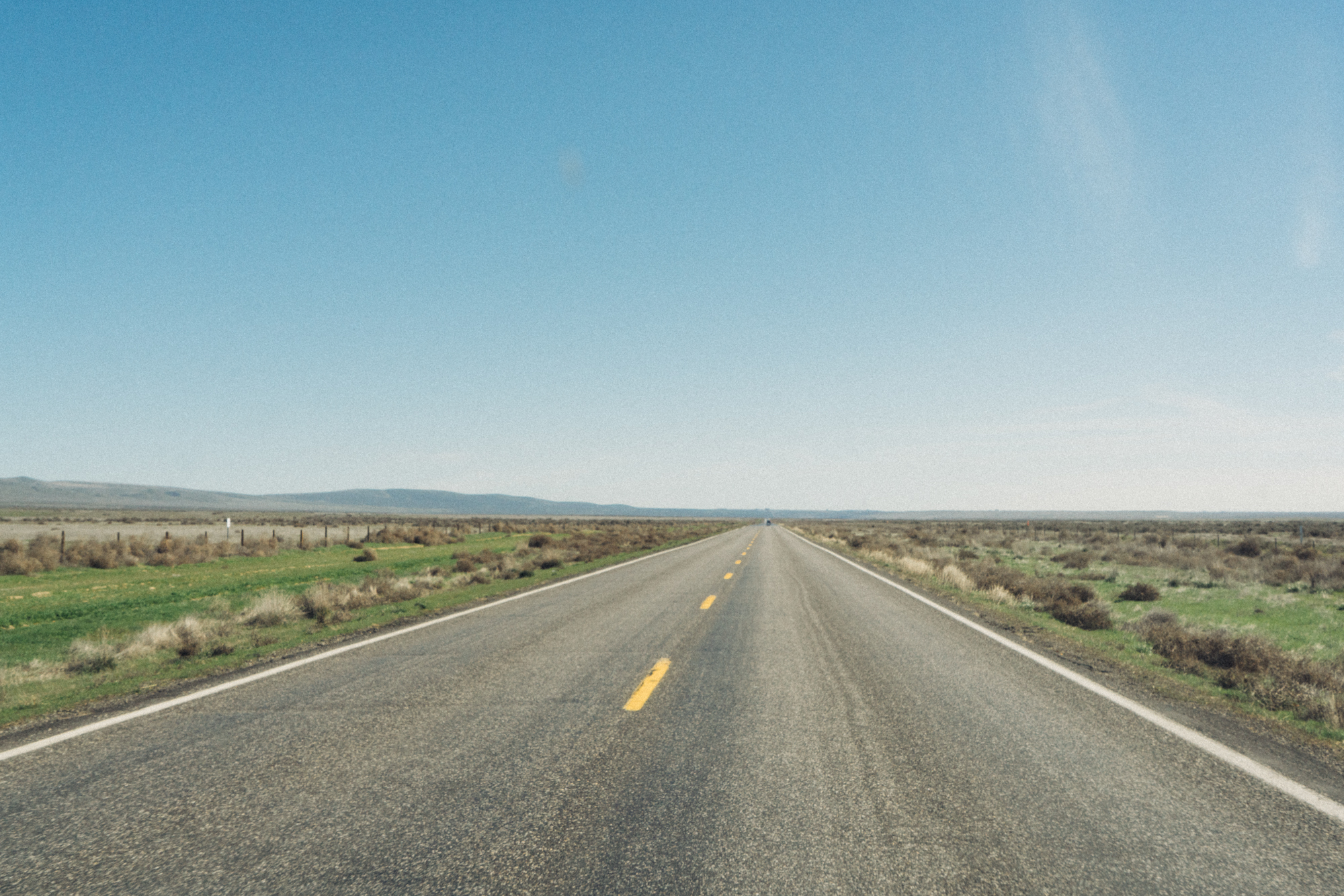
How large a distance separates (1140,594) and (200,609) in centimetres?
2264

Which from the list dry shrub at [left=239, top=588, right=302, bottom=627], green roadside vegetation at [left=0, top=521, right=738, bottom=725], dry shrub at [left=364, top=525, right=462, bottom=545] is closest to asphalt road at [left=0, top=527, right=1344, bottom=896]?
green roadside vegetation at [left=0, top=521, right=738, bottom=725]

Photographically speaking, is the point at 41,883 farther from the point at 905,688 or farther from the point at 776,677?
the point at 905,688

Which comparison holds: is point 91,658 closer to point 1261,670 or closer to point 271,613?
point 271,613

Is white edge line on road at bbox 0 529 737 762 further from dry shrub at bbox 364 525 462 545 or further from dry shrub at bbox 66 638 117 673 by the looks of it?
dry shrub at bbox 364 525 462 545

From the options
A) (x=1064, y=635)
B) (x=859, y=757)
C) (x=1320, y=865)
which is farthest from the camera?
(x=1064, y=635)

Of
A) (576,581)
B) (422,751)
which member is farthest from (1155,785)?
(576,581)

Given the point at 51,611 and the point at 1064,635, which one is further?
the point at 51,611

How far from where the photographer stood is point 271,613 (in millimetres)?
11781

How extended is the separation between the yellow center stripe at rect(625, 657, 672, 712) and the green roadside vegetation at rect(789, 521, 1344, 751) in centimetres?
494

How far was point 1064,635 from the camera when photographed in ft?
33.4

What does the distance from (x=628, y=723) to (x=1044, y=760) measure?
9.59ft

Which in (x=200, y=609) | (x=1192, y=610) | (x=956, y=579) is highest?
(x=956, y=579)

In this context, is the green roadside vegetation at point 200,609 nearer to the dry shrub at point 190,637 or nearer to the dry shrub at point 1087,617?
the dry shrub at point 190,637

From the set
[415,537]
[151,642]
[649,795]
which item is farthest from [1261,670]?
[415,537]
